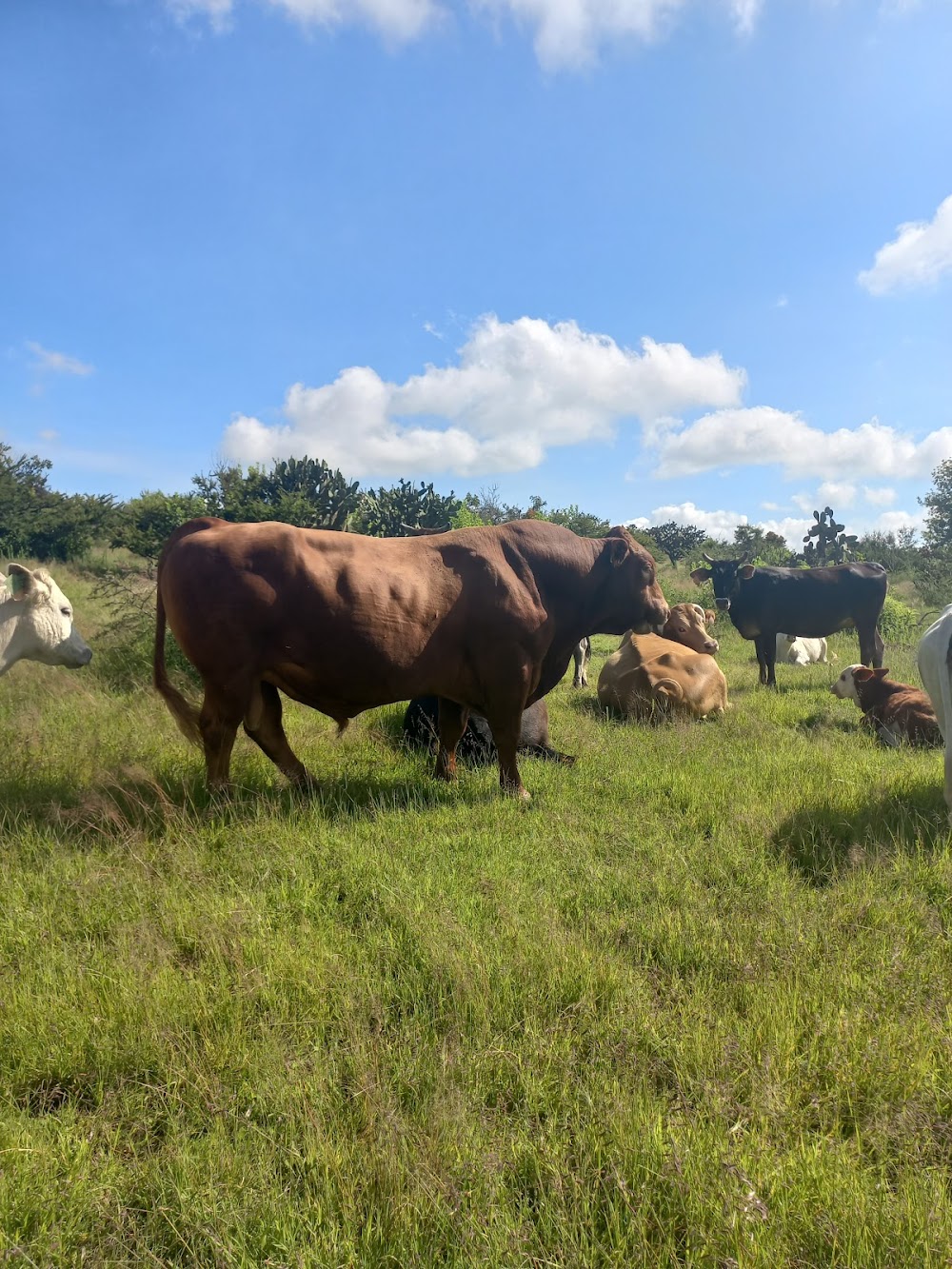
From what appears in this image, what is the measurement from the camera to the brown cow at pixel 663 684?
24.9 feet

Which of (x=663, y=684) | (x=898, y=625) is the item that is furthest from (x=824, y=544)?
(x=663, y=684)

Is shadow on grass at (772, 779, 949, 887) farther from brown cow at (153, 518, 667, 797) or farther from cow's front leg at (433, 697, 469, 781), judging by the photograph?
cow's front leg at (433, 697, 469, 781)

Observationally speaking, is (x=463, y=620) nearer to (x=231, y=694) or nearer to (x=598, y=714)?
(x=231, y=694)

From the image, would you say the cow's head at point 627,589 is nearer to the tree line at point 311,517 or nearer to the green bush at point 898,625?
the tree line at point 311,517

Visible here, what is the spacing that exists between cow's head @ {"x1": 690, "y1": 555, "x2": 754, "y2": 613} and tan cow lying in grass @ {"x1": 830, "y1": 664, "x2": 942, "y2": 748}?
428 centimetres

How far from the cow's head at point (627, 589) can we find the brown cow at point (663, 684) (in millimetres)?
1769

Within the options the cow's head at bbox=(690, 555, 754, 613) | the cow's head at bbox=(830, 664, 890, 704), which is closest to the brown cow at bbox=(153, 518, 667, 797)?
the cow's head at bbox=(830, 664, 890, 704)

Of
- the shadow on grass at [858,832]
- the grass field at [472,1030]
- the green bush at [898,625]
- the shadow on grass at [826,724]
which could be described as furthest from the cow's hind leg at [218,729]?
the green bush at [898,625]

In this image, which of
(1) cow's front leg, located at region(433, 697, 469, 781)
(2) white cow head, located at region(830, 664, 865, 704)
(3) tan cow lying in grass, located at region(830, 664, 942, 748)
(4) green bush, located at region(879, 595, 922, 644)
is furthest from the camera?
(4) green bush, located at region(879, 595, 922, 644)

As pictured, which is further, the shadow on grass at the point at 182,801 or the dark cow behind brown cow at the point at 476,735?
the dark cow behind brown cow at the point at 476,735

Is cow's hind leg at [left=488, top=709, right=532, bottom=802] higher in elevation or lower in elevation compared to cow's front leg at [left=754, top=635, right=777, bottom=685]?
lower

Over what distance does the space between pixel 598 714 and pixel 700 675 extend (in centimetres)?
128

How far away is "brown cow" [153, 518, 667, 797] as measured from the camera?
4410mm

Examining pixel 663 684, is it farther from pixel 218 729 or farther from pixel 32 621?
pixel 32 621
